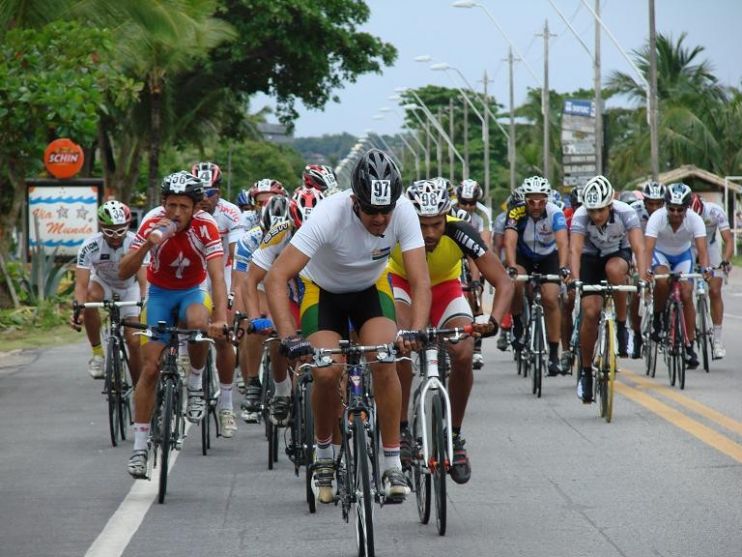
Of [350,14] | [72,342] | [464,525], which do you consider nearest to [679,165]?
[350,14]

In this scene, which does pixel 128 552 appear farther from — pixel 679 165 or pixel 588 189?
pixel 679 165

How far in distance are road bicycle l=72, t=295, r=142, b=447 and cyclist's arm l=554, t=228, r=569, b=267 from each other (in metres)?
4.52

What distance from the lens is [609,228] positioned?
1524 centimetres

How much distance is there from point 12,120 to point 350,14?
30.2m

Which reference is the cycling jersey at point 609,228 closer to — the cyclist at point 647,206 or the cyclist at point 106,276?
the cyclist at point 647,206

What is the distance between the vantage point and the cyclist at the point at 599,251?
14070mm

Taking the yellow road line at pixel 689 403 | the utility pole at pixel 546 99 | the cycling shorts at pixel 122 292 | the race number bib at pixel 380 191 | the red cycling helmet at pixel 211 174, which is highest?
the utility pole at pixel 546 99

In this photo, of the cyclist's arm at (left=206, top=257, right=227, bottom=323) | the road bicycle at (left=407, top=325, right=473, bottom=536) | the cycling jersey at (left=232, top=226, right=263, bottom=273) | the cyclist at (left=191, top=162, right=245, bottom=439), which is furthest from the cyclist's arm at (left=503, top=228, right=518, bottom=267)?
the road bicycle at (left=407, top=325, right=473, bottom=536)

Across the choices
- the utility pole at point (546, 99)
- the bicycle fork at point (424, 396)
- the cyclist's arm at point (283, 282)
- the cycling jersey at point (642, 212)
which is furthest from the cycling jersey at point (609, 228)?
the utility pole at point (546, 99)

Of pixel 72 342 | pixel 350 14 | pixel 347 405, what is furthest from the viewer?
pixel 350 14

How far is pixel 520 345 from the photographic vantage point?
709 inches

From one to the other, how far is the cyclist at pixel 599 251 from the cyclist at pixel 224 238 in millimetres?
2995

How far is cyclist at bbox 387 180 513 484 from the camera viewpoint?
9.31 metres

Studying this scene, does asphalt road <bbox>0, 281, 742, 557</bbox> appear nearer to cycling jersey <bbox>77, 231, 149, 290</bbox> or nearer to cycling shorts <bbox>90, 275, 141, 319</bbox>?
cycling shorts <bbox>90, 275, 141, 319</bbox>
